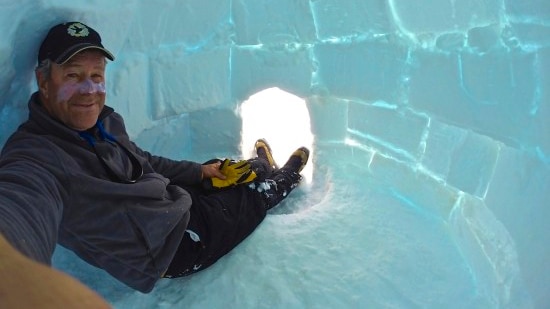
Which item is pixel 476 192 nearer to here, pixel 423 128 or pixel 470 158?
pixel 470 158

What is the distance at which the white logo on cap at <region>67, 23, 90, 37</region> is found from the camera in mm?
1436

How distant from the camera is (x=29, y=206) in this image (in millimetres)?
995

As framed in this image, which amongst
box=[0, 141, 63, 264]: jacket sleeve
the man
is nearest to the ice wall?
the man

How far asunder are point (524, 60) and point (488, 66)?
6.9 inches

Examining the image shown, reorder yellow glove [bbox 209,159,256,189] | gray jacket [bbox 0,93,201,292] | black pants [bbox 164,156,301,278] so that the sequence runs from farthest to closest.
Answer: yellow glove [bbox 209,159,256,189], black pants [bbox 164,156,301,278], gray jacket [bbox 0,93,201,292]

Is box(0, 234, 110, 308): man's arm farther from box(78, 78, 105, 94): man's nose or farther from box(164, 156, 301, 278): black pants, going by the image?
box(164, 156, 301, 278): black pants

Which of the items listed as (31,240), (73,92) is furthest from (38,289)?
(73,92)

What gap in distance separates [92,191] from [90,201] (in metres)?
0.03

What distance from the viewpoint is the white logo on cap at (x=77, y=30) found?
144 cm

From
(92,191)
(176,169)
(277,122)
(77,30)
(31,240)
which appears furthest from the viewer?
(277,122)

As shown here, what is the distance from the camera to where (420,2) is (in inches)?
82.3

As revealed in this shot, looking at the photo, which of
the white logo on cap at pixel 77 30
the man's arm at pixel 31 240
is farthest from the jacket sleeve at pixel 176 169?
the man's arm at pixel 31 240

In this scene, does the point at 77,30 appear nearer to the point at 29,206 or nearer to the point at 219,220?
the point at 29,206

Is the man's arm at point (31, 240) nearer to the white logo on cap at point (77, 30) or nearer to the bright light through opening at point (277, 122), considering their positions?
the white logo on cap at point (77, 30)
